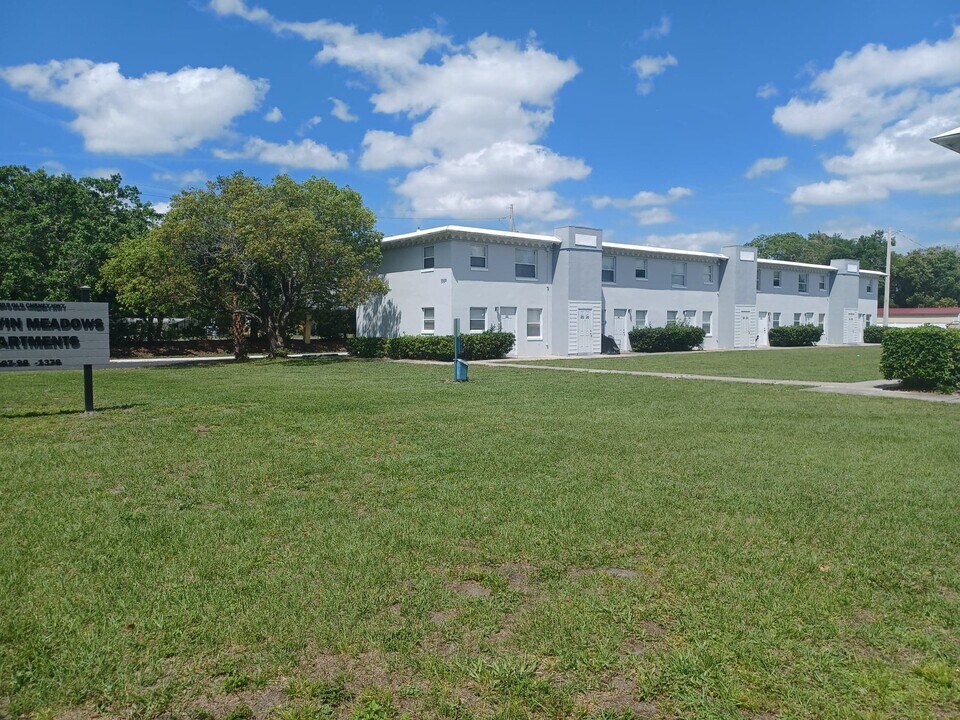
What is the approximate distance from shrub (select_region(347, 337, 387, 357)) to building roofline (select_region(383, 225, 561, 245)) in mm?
4547

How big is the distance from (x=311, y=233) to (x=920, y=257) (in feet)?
270

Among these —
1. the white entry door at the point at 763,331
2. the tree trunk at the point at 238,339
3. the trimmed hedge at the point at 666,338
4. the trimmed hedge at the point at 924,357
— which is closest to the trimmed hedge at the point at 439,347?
the tree trunk at the point at 238,339

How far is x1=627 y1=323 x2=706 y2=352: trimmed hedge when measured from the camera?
3619 cm

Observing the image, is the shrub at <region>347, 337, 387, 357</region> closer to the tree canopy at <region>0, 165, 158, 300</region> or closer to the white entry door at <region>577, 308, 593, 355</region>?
the white entry door at <region>577, 308, 593, 355</region>

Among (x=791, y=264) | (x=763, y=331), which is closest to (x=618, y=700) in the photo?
(x=763, y=331)

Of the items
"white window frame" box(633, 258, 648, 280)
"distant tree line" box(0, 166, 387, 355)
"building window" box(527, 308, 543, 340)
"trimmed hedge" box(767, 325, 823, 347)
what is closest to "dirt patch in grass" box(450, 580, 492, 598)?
"distant tree line" box(0, 166, 387, 355)

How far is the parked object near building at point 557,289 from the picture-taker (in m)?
30.2

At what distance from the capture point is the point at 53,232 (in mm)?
32844

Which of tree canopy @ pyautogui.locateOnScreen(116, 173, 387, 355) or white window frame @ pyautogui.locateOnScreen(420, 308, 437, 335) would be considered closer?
tree canopy @ pyautogui.locateOnScreen(116, 173, 387, 355)

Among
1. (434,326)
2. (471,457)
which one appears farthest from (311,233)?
(471,457)

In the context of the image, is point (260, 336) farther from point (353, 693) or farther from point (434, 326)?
point (353, 693)

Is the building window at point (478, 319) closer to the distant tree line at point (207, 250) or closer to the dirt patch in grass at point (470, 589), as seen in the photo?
the distant tree line at point (207, 250)

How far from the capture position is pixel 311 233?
81.1 feet

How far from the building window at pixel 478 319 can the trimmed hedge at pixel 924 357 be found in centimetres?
1723
